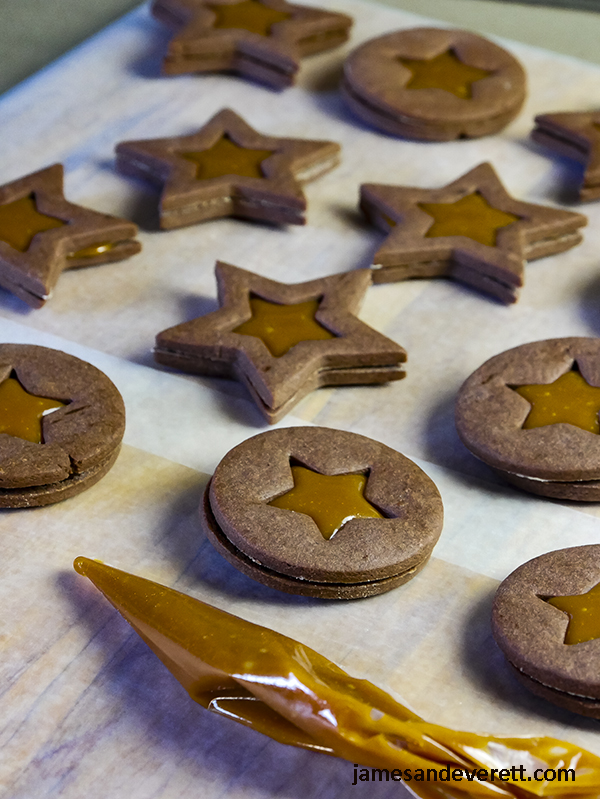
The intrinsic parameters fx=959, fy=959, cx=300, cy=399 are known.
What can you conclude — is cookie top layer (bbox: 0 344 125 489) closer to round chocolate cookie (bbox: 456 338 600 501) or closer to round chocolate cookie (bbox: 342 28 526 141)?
round chocolate cookie (bbox: 456 338 600 501)

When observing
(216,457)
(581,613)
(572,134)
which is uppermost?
(572,134)

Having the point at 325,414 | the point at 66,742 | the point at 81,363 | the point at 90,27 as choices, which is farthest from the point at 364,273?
the point at 90,27

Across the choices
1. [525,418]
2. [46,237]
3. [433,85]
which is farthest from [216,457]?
[433,85]

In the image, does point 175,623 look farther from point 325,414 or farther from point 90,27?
point 90,27

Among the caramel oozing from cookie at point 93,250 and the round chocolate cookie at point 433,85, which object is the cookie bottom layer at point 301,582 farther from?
the round chocolate cookie at point 433,85

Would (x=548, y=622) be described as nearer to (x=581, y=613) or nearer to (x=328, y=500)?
(x=581, y=613)

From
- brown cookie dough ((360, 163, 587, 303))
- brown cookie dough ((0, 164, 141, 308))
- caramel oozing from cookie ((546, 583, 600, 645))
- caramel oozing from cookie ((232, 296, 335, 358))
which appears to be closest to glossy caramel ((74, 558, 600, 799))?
caramel oozing from cookie ((546, 583, 600, 645))

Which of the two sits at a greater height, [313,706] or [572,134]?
[572,134]
